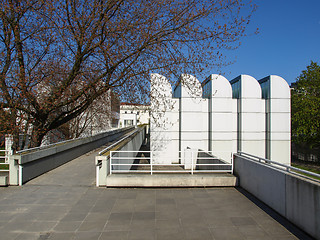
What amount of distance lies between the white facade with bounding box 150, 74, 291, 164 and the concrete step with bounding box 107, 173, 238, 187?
19.3ft

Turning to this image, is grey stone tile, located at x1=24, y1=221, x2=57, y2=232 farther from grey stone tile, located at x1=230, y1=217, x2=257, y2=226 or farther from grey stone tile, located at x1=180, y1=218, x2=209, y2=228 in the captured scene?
grey stone tile, located at x1=230, y1=217, x2=257, y2=226

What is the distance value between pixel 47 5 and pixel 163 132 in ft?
28.0

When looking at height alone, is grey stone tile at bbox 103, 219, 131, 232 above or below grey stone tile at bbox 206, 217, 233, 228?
above

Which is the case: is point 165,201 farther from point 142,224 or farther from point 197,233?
point 197,233

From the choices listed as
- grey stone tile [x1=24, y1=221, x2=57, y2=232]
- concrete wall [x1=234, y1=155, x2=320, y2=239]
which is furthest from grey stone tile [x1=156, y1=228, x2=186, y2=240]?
concrete wall [x1=234, y1=155, x2=320, y2=239]

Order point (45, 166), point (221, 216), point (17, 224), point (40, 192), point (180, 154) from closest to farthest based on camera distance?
point (17, 224)
point (221, 216)
point (40, 192)
point (45, 166)
point (180, 154)

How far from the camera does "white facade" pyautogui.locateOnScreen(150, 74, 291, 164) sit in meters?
12.9

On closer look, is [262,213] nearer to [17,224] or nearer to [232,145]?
[17,224]

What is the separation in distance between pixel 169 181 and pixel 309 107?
25.0 meters

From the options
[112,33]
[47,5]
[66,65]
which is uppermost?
[47,5]

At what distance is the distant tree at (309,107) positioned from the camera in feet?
77.6

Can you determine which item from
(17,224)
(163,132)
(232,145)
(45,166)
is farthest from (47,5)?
(232,145)

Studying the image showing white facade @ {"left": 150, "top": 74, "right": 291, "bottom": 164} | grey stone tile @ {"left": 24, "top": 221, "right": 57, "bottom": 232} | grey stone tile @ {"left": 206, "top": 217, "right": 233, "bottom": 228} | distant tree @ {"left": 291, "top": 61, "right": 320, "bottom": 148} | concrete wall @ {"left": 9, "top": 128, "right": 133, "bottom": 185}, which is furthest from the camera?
distant tree @ {"left": 291, "top": 61, "right": 320, "bottom": 148}

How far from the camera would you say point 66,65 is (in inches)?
364
